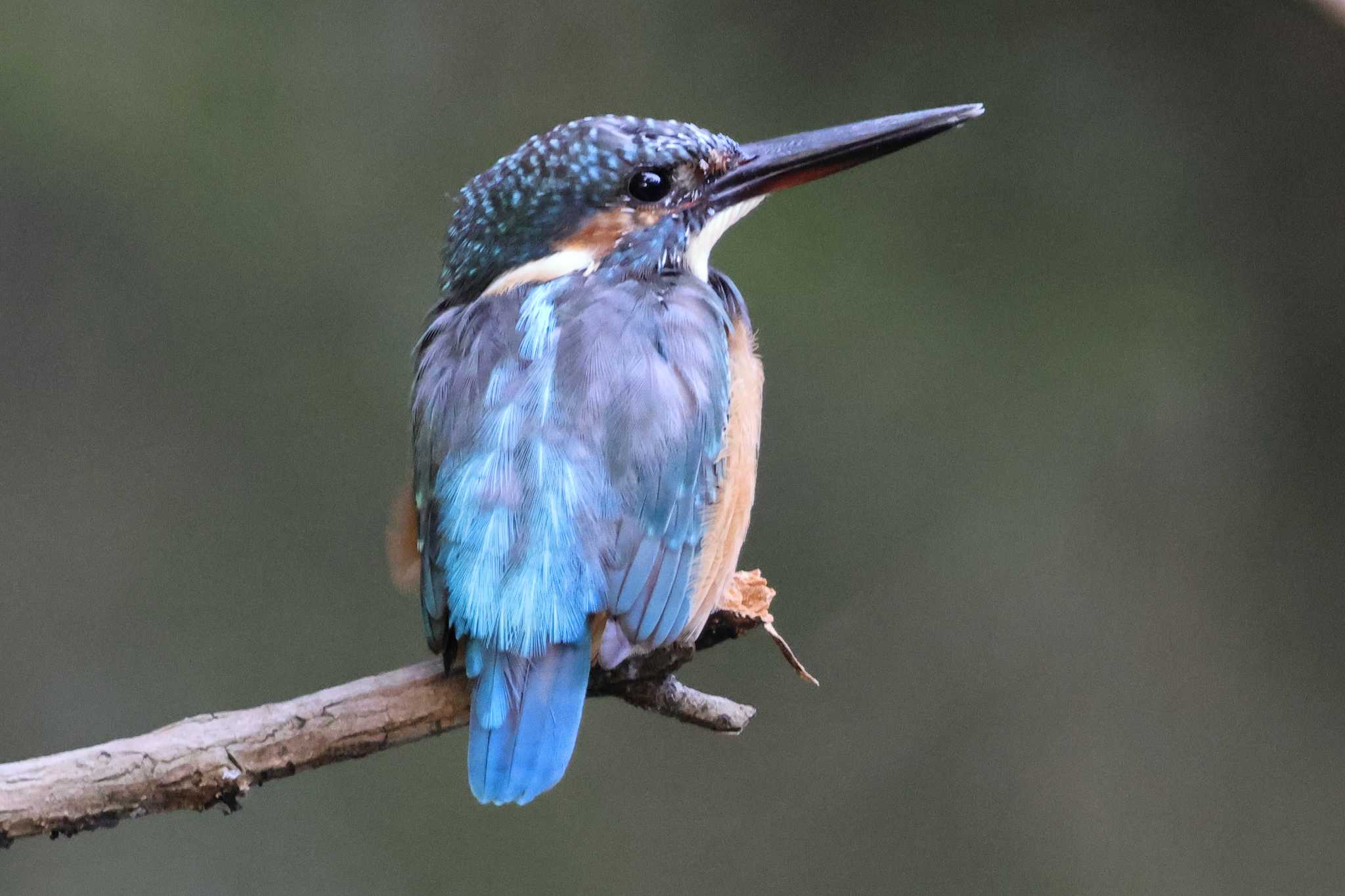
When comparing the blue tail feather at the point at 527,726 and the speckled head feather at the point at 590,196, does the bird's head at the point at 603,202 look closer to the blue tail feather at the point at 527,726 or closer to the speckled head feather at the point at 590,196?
the speckled head feather at the point at 590,196

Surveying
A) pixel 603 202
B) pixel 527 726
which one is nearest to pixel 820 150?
pixel 603 202

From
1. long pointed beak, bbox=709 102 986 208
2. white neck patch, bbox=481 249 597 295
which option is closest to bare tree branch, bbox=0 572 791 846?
white neck patch, bbox=481 249 597 295

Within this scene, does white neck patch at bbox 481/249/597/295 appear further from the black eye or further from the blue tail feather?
the blue tail feather

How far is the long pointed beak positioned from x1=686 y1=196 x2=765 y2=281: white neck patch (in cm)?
1

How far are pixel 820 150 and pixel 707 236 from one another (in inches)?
7.7

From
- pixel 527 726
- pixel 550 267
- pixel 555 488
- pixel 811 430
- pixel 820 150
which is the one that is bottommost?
pixel 811 430

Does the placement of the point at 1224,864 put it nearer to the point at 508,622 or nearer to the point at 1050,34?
the point at 1050,34

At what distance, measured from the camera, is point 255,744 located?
50.9 inches

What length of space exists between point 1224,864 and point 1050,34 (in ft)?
5.43

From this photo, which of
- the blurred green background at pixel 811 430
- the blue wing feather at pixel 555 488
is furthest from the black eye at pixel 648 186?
the blurred green background at pixel 811 430

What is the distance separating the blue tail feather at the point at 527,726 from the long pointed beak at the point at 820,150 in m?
0.66

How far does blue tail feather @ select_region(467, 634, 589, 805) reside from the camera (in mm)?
1252

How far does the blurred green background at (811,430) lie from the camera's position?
2.53 meters

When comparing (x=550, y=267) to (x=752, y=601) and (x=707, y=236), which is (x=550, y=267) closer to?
(x=707, y=236)
